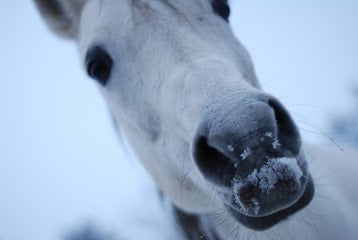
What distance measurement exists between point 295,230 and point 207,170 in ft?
4.17

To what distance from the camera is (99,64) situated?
8.64 feet

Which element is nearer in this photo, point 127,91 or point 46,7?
point 127,91

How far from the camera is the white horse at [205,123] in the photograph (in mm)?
1436

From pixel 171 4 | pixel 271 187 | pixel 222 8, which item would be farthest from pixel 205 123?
pixel 222 8

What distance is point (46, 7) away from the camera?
3.39m

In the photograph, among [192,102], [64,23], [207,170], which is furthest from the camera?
[64,23]

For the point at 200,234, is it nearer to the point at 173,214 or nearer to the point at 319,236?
the point at 173,214

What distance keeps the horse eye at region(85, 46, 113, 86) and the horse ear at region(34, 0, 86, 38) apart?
91cm

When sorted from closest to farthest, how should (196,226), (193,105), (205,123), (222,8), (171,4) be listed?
(205,123) → (193,105) → (171,4) → (222,8) → (196,226)

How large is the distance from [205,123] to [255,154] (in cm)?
29

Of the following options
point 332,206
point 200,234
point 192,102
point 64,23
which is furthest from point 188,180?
point 64,23

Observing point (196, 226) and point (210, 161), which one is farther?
point (196, 226)

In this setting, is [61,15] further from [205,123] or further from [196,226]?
[205,123]

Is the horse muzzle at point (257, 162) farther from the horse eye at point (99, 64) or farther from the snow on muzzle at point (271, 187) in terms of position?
the horse eye at point (99, 64)
